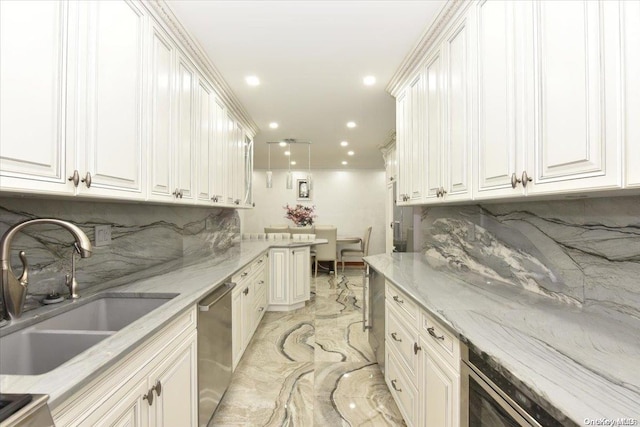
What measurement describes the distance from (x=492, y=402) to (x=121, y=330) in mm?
1253

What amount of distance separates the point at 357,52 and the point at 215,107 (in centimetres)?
139

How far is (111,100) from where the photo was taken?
1338 millimetres

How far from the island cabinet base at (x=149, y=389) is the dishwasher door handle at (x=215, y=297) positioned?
0.09 meters

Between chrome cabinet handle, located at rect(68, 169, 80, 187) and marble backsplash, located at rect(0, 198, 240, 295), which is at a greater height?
chrome cabinet handle, located at rect(68, 169, 80, 187)

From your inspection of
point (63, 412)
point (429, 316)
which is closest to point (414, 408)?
point (429, 316)

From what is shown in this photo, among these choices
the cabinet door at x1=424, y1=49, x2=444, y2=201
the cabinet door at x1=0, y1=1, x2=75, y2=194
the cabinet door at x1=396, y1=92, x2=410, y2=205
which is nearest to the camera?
the cabinet door at x1=0, y1=1, x2=75, y2=194

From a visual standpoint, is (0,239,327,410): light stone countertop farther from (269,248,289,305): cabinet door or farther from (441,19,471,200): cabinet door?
(269,248,289,305): cabinet door

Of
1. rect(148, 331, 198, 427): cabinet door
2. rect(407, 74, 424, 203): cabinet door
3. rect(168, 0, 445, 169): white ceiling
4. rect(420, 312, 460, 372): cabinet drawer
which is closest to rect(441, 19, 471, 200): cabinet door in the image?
rect(168, 0, 445, 169): white ceiling

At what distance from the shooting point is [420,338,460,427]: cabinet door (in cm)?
112

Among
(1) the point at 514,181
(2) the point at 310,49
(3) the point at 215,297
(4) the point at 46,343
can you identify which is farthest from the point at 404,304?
(2) the point at 310,49

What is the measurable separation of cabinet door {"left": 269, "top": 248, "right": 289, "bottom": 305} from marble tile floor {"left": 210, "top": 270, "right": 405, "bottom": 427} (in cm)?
29

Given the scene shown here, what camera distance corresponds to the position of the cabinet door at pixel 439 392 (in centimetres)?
112

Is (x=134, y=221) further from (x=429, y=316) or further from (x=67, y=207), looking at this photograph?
(x=429, y=316)

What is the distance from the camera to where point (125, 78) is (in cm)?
144
